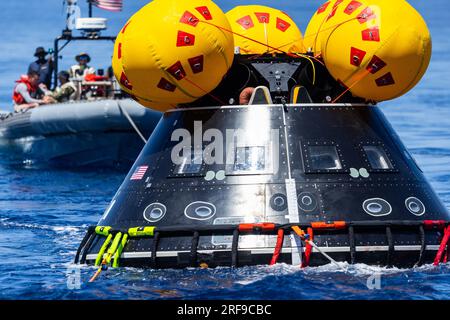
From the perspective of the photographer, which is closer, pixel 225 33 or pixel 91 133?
pixel 225 33

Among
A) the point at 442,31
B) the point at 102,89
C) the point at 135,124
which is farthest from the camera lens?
the point at 442,31

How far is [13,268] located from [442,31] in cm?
5153

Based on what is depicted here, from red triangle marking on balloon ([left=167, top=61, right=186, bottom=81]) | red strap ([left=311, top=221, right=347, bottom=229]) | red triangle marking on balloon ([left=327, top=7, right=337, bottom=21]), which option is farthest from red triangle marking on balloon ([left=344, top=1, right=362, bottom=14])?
red strap ([left=311, top=221, right=347, bottom=229])

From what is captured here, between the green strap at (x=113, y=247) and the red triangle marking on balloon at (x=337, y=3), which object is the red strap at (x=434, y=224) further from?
the green strap at (x=113, y=247)

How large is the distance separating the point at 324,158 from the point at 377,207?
87 centimetres

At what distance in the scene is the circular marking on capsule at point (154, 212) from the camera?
1331cm

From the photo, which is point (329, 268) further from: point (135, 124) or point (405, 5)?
point (135, 124)

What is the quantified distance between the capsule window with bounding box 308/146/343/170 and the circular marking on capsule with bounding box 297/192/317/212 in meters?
0.45

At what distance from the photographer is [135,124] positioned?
28.5 metres

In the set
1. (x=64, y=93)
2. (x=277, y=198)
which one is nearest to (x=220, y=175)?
(x=277, y=198)

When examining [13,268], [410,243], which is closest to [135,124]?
[13,268]

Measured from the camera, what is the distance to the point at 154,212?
527 inches
